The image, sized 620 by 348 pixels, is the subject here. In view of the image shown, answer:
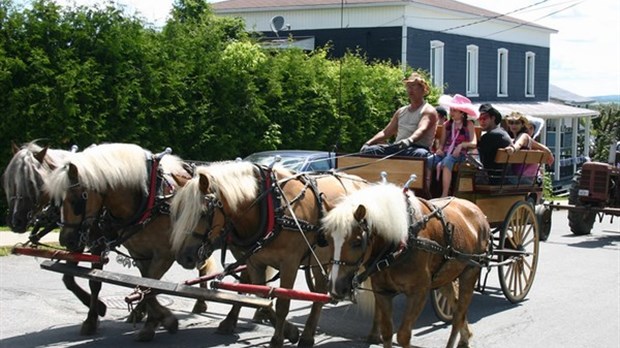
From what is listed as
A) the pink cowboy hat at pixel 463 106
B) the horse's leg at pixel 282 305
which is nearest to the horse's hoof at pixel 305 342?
the horse's leg at pixel 282 305

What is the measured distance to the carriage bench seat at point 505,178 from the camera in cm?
924

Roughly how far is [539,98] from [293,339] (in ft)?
108

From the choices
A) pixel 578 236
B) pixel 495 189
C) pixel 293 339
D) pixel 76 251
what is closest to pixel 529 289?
pixel 495 189

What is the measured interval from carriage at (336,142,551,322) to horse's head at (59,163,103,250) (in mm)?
2996

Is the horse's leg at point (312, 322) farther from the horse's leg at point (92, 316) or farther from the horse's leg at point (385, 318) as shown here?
the horse's leg at point (92, 316)

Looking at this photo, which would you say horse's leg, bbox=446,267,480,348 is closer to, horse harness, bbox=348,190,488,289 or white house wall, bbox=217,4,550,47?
horse harness, bbox=348,190,488,289

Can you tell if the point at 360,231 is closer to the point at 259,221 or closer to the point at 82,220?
the point at 259,221

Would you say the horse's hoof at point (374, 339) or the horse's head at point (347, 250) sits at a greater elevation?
the horse's head at point (347, 250)

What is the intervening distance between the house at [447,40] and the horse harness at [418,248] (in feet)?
59.9

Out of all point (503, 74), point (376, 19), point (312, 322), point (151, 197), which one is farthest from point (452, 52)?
point (151, 197)

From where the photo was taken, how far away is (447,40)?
30.4 meters

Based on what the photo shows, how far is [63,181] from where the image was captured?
22.7ft

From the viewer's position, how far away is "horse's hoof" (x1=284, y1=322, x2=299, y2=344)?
25.3 ft

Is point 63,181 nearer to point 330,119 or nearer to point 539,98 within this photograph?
point 330,119
